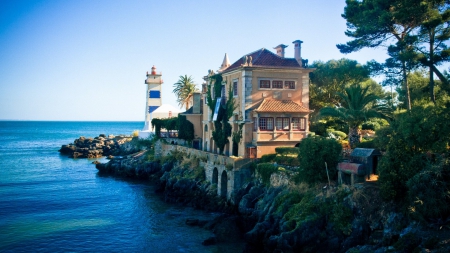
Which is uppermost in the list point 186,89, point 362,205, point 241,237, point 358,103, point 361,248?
point 186,89

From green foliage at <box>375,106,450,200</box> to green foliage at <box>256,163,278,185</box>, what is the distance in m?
10.3

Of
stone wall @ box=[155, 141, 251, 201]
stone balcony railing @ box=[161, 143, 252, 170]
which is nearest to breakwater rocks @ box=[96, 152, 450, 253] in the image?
stone wall @ box=[155, 141, 251, 201]

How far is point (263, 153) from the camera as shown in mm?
38375

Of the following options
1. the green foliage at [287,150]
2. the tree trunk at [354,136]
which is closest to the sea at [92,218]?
the green foliage at [287,150]

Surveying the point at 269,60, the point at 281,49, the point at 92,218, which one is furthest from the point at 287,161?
the point at 92,218

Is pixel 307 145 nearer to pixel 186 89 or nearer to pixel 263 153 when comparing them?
pixel 263 153

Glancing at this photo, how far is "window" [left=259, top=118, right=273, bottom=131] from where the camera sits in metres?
38.4

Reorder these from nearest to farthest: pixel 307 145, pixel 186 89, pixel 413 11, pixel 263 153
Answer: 1. pixel 307 145
2. pixel 413 11
3. pixel 263 153
4. pixel 186 89

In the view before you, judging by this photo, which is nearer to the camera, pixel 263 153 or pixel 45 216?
pixel 45 216

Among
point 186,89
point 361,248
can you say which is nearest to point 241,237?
point 361,248

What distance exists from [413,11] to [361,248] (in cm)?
2083

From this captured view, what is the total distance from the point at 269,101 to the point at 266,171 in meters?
9.35

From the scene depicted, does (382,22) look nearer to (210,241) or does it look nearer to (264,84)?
(264,84)

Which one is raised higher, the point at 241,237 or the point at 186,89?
the point at 186,89
